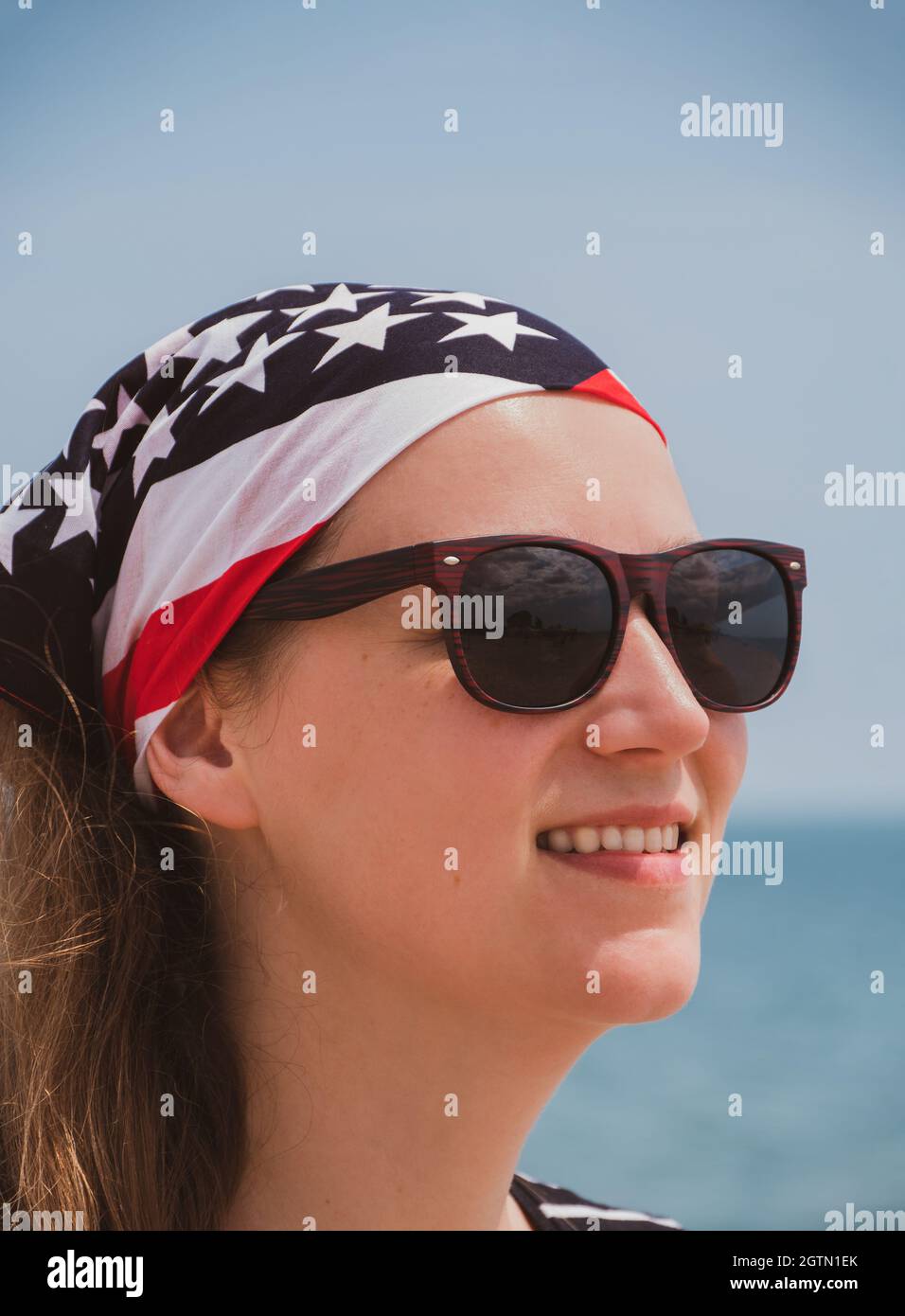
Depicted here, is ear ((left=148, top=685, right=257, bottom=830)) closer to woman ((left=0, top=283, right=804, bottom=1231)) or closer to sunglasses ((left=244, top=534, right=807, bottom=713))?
woman ((left=0, top=283, right=804, bottom=1231))

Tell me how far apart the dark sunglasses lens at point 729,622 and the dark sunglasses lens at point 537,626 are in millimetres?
168

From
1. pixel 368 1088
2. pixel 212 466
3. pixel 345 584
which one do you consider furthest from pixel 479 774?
pixel 212 466

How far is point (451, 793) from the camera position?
75.8 inches

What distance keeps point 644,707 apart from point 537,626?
0.69ft

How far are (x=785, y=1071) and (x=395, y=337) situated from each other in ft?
85.9

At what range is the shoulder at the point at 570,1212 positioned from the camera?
2.65m

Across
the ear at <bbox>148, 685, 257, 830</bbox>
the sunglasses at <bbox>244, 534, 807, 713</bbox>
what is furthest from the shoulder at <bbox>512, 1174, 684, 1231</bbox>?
the sunglasses at <bbox>244, 534, 807, 713</bbox>

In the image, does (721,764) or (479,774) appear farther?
(721,764)

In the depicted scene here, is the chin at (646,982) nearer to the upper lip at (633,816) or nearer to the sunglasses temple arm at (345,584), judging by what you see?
the upper lip at (633,816)

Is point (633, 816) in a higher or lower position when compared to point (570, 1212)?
higher

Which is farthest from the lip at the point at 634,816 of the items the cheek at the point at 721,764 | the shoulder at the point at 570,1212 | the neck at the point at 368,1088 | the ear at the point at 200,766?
the shoulder at the point at 570,1212

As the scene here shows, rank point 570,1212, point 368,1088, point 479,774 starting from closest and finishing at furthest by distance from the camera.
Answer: point 479,774 < point 368,1088 < point 570,1212

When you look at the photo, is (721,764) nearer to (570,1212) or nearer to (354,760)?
(354,760)

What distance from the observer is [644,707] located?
6.48 feet
